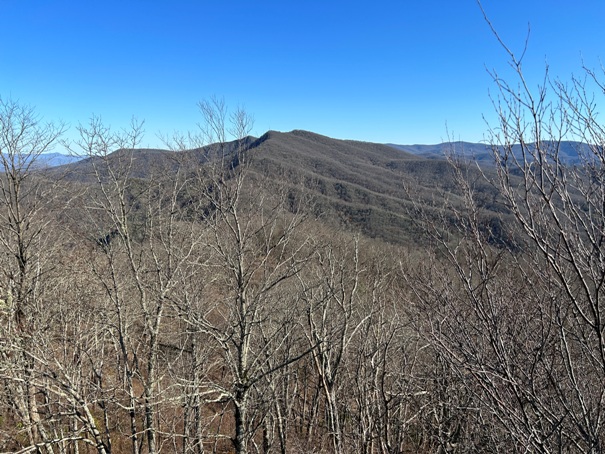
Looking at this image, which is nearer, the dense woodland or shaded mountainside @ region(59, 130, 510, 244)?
the dense woodland

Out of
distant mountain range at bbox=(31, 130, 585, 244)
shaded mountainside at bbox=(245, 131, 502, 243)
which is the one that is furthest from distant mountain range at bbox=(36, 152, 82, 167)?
shaded mountainside at bbox=(245, 131, 502, 243)

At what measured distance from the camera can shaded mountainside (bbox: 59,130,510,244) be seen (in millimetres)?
8695

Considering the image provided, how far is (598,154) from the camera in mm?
2902

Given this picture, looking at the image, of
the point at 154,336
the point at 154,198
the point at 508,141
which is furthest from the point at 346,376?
the point at 508,141

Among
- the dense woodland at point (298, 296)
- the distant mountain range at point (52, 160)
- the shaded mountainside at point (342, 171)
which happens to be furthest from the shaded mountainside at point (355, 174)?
the dense woodland at point (298, 296)

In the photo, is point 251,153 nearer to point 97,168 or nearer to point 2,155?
point 97,168

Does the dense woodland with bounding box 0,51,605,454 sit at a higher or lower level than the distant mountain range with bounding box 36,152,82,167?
lower

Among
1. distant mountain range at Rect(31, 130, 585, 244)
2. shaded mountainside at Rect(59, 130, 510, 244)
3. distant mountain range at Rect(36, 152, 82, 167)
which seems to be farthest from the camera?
distant mountain range at Rect(36, 152, 82, 167)

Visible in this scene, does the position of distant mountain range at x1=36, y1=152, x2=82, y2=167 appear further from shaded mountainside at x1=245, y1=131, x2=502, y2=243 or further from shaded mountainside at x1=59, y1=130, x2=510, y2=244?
shaded mountainside at x1=245, y1=131, x2=502, y2=243

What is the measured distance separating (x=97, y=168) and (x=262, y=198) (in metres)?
3.91

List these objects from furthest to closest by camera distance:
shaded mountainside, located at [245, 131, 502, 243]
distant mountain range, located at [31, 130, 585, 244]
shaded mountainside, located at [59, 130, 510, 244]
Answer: shaded mountainside, located at [245, 131, 502, 243], shaded mountainside, located at [59, 130, 510, 244], distant mountain range, located at [31, 130, 585, 244]

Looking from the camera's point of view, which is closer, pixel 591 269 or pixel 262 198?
pixel 591 269

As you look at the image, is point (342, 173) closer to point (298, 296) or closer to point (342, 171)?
point (342, 171)

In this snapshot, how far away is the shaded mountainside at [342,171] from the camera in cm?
870
